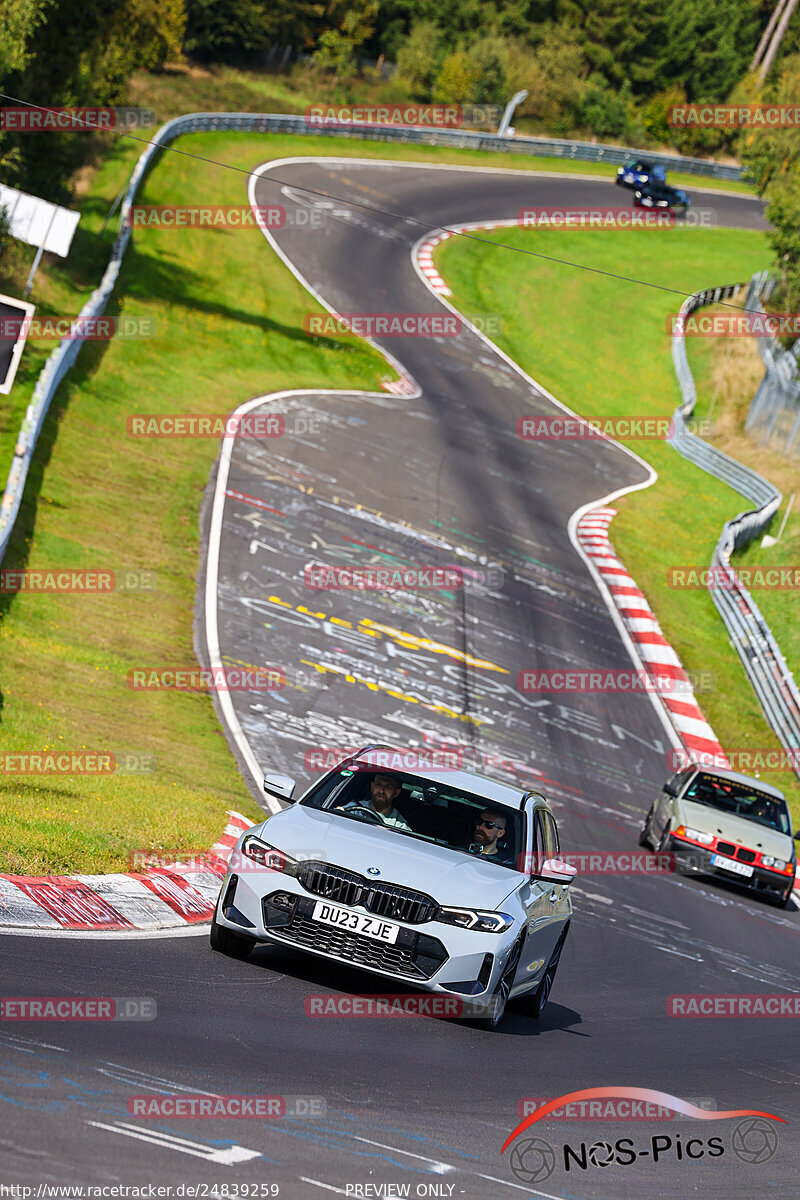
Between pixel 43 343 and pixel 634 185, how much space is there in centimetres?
4211

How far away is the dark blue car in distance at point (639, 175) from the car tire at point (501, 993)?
204 feet

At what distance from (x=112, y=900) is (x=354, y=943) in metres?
2.11

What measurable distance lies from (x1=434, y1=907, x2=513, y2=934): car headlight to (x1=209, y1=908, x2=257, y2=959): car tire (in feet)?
4.05

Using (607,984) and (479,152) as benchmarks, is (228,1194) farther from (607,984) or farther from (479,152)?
(479,152)

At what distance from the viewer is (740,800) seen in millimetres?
18469

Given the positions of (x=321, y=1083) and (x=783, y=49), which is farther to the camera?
(x=783, y=49)

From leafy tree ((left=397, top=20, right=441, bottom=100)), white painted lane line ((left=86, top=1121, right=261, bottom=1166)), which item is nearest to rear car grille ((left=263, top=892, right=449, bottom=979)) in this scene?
white painted lane line ((left=86, top=1121, right=261, bottom=1166))

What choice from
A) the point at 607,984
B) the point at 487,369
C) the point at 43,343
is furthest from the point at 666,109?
the point at 607,984

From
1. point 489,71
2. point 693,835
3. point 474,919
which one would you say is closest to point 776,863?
point 693,835

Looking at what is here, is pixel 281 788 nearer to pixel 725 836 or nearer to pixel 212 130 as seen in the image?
pixel 725 836

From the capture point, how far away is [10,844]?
994 cm

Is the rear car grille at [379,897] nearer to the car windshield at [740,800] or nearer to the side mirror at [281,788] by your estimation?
the side mirror at [281,788]

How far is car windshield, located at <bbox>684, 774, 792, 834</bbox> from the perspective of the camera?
18156mm

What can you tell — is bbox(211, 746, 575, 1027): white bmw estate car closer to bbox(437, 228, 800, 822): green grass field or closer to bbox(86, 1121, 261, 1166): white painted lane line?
bbox(86, 1121, 261, 1166): white painted lane line
